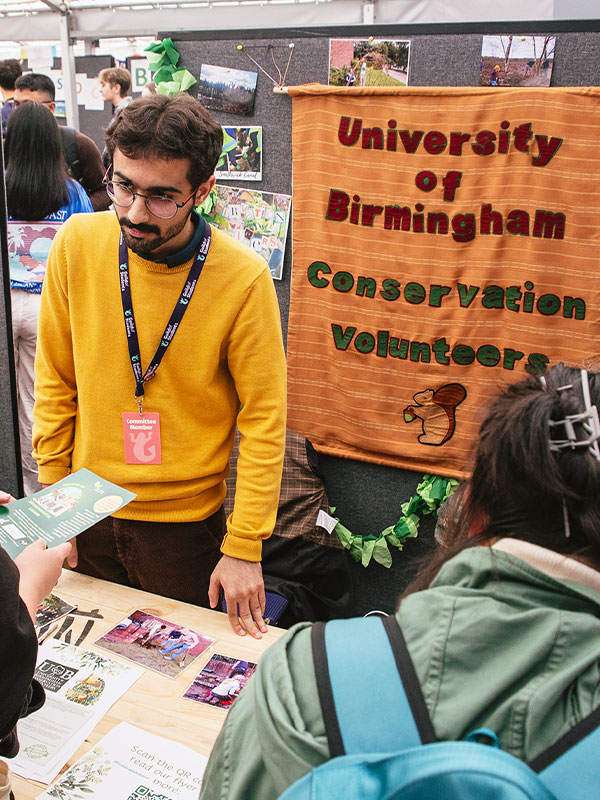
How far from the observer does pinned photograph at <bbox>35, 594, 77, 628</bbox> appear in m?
1.22

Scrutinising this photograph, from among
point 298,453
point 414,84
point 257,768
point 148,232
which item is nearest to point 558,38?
point 414,84

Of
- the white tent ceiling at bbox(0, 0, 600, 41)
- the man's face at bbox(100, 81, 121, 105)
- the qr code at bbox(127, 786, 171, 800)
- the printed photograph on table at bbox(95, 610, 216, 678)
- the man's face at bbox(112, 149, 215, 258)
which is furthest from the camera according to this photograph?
the man's face at bbox(100, 81, 121, 105)

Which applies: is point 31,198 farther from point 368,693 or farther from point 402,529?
point 368,693

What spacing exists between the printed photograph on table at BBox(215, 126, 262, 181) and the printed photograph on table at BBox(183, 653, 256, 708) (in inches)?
54.8

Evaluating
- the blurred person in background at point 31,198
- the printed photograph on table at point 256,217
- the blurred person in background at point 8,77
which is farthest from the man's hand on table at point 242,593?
the blurred person in background at point 8,77

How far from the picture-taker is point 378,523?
6.97ft

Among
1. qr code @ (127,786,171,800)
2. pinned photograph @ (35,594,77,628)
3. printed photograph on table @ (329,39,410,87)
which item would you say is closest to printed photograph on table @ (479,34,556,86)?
printed photograph on table @ (329,39,410,87)

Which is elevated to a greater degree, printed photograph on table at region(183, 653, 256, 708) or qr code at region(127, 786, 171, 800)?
printed photograph on table at region(183, 653, 256, 708)

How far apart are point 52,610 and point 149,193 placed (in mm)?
809

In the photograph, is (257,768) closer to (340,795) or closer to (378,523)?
(340,795)

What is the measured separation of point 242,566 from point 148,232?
675 mm

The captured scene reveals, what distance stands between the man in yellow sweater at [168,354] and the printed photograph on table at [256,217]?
641 millimetres

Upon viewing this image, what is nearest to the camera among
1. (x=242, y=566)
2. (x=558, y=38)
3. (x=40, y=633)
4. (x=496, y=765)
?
(x=496, y=765)

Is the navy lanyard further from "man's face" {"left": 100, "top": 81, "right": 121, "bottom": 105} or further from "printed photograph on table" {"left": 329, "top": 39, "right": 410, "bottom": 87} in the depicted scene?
"man's face" {"left": 100, "top": 81, "right": 121, "bottom": 105}
